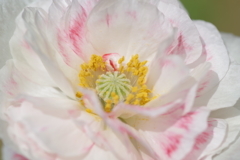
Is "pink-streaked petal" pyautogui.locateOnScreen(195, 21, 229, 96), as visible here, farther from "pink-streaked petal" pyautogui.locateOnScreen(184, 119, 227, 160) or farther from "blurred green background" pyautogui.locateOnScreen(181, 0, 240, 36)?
"blurred green background" pyautogui.locateOnScreen(181, 0, 240, 36)

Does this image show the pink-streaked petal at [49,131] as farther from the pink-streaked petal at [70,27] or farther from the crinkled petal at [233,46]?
the crinkled petal at [233,46]

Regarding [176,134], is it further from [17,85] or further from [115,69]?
[17,85]

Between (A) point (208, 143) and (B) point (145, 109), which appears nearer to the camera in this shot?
(B) point (145, 109)

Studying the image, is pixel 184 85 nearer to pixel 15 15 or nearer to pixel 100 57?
pixel 100 57

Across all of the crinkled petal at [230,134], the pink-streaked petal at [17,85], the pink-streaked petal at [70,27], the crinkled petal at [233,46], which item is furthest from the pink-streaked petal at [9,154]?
the crinkled petal at [233,46]

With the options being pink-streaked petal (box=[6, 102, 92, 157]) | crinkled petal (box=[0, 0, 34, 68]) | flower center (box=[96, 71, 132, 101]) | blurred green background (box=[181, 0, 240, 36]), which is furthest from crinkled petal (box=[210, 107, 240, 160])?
blurred green background (box=[181, 0, 240, 36])

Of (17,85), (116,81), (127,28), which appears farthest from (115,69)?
(17,85)
